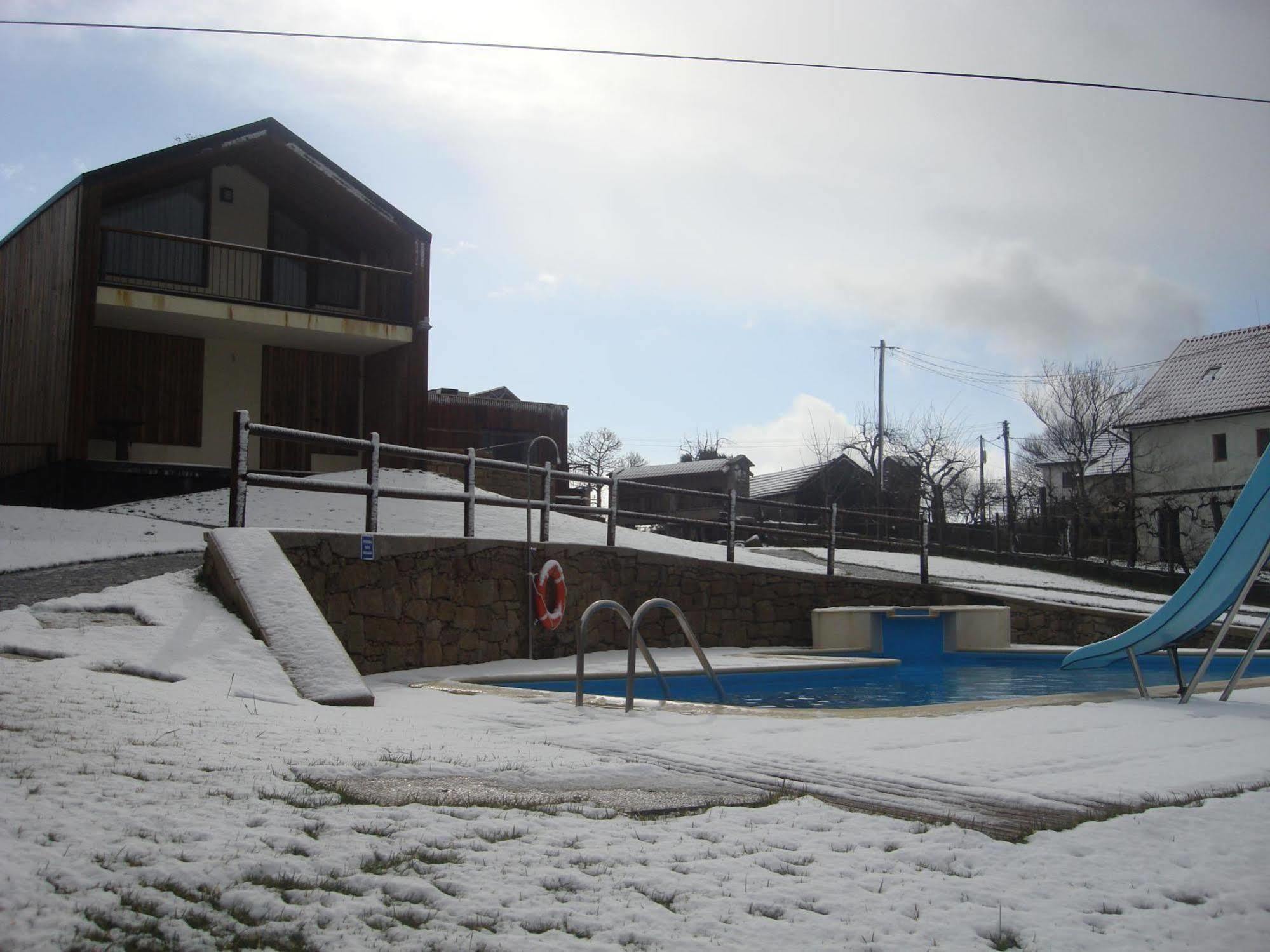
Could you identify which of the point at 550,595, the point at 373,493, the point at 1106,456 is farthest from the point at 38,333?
the point at 1106,456

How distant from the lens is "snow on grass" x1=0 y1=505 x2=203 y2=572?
888 cm

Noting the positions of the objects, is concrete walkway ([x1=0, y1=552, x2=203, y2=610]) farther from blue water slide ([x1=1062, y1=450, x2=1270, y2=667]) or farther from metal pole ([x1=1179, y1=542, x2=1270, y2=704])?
metal pole ([x1=1179, y1=542, x2=1270, y2=704])

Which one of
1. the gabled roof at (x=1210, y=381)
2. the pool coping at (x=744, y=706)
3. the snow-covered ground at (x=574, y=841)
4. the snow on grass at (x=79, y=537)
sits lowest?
the pool coping at (x=744, y=706)

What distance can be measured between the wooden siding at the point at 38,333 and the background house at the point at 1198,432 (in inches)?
993

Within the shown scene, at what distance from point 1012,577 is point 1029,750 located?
17250 millimetres

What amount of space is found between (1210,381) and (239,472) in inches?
1284

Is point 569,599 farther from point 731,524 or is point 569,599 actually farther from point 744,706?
point 744,706

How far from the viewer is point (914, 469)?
4128cm

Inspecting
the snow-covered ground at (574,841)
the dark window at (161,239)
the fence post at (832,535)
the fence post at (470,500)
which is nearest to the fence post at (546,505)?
the fence post at (470,500)

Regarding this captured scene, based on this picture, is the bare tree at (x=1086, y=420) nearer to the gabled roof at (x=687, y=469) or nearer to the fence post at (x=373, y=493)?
the gabled roof at (x=687, y=469)

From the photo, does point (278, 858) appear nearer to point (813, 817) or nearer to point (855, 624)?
point (813, 817)

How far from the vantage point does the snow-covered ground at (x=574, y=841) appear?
2295 millimetres

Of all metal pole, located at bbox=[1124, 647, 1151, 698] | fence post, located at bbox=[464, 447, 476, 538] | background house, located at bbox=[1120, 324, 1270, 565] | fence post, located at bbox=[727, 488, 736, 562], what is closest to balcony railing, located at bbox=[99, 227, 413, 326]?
fence post, located at bbox=[727, 488, 736, 562]

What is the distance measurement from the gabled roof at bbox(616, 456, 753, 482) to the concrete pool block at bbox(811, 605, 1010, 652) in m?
25.7
